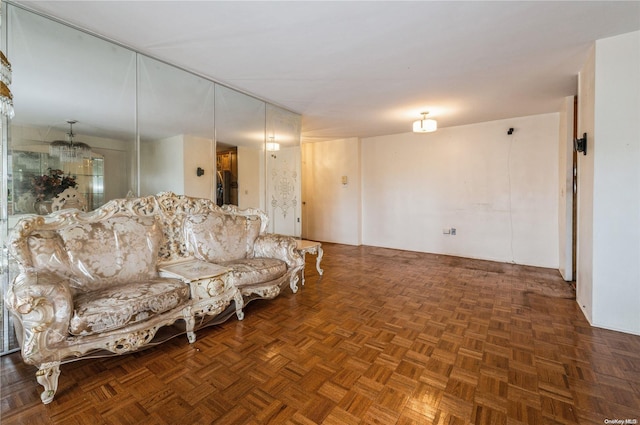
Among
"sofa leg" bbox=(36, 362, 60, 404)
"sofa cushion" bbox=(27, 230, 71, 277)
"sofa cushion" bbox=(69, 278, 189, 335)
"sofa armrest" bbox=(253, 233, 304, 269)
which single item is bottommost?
"sofa leg" bbox=(36, 362, 60, 404)

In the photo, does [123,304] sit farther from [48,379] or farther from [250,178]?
[250,178]

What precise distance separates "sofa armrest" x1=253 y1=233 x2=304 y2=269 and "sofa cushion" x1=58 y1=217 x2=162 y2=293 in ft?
3.42

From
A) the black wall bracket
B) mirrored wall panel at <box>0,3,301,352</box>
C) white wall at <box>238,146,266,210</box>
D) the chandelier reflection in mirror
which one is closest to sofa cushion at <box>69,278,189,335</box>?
mirrored wall panel at <box>0,3,301,352</box>

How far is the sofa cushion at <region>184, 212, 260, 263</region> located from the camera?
2758 millimetres

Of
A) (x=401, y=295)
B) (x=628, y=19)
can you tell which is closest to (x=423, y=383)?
(x=401, y=295)

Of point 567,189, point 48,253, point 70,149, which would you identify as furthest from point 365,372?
point 567,189

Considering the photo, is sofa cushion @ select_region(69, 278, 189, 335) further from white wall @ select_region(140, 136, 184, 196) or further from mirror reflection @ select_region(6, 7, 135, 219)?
white wall @ select_region(140, 136, 184, 196)

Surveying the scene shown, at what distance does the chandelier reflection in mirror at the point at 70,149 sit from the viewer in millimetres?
2145

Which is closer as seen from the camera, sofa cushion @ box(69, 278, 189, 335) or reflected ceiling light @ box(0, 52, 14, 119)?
reflected ceiling light @ box(0, 52, 14, 119)

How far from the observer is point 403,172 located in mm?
5809

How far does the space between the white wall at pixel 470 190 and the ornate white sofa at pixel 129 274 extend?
3.36 meters

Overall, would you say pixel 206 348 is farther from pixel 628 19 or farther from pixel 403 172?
pixel 403 172

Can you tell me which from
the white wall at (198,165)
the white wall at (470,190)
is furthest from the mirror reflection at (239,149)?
the white wall at (470,190)

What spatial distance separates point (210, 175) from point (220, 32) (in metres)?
1.45
